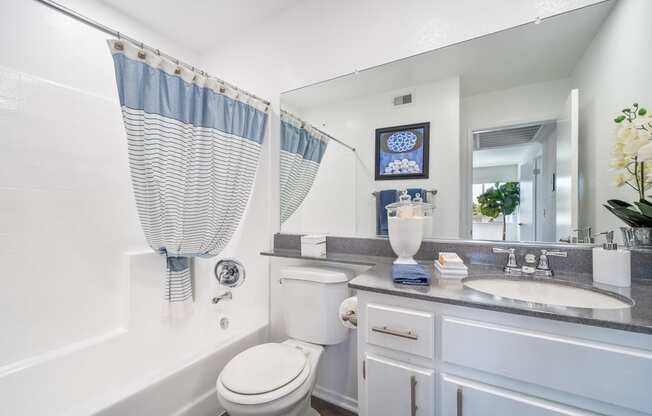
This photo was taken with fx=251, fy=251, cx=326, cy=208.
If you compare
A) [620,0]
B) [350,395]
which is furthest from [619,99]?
[350,395]

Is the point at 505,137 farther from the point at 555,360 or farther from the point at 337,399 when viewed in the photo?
the point at 337,399

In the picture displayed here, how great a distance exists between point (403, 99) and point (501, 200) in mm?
733

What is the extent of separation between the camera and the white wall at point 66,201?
50.0 inches

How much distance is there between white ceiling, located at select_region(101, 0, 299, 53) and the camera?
1.65 meters

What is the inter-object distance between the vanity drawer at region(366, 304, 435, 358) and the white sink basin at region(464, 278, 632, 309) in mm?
251

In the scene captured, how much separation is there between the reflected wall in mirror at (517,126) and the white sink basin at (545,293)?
253mm

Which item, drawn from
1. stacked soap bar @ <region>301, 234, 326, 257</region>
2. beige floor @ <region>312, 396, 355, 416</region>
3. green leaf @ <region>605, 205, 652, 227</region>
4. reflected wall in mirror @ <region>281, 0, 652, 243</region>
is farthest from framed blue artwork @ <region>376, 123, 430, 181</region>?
beige floor @ <region>312, 396, 355, 416</region>

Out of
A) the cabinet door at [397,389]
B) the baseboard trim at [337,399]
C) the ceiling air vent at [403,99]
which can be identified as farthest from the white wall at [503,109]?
the baseboard trim at [337,399]

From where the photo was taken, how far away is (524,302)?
0.72 metres

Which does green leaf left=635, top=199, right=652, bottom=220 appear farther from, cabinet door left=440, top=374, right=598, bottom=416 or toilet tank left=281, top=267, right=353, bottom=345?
toilet tank left=281, top=267, right=353, bottom=345

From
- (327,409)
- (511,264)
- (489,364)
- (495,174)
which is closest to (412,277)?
(489,364)

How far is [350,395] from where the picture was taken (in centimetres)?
142

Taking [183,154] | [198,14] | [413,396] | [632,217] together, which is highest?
[198,14]

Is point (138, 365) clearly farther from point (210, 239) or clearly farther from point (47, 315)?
point (210, 239)
